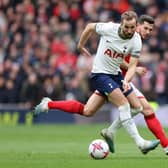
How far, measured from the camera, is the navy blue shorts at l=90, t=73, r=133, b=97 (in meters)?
13.3

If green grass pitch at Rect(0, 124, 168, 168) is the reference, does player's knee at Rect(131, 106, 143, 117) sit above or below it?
above

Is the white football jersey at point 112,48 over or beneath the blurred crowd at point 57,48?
over

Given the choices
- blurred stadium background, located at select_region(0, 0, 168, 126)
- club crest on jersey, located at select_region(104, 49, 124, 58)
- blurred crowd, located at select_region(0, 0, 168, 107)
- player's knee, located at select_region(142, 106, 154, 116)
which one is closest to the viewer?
club crest on jersey, located at select_region(104, 49, 124, 58)

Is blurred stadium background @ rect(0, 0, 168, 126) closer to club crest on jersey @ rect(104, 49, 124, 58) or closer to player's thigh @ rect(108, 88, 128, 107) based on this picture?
club crest on jersey @ rect(104, 49, 124, 58)

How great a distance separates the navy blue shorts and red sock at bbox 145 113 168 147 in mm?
596

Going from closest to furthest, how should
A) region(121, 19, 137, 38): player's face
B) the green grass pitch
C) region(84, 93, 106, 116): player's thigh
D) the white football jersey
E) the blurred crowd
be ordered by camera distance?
the green grass pitch, region(121, 19, 137, 38): player's face, the white football jersey, region(84, 93, 106, 116): player's thigh, the blurred crowd

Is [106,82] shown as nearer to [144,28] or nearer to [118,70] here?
[118,70]

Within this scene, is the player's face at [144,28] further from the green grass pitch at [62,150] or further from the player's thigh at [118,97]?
the green grass pitch at [62,150]

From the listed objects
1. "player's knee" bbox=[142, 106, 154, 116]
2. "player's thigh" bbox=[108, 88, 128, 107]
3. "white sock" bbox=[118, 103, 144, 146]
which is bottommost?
"player's knee" bbox=[142, 106, 154, 116]

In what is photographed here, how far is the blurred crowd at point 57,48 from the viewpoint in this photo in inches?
1017

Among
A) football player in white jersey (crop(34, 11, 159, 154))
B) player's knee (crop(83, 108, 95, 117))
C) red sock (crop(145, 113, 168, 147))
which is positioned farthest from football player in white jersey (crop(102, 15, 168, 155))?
player's knee (crop(83, 108, 95, 117))

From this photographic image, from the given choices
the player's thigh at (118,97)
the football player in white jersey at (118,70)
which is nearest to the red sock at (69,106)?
the football player in white jersey at (118,70)

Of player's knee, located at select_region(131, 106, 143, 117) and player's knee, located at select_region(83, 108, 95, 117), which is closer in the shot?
player's knee, located at select_region(131, 106, 143, 117)

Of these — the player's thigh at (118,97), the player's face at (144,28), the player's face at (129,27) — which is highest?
the player's face at (129,27)
